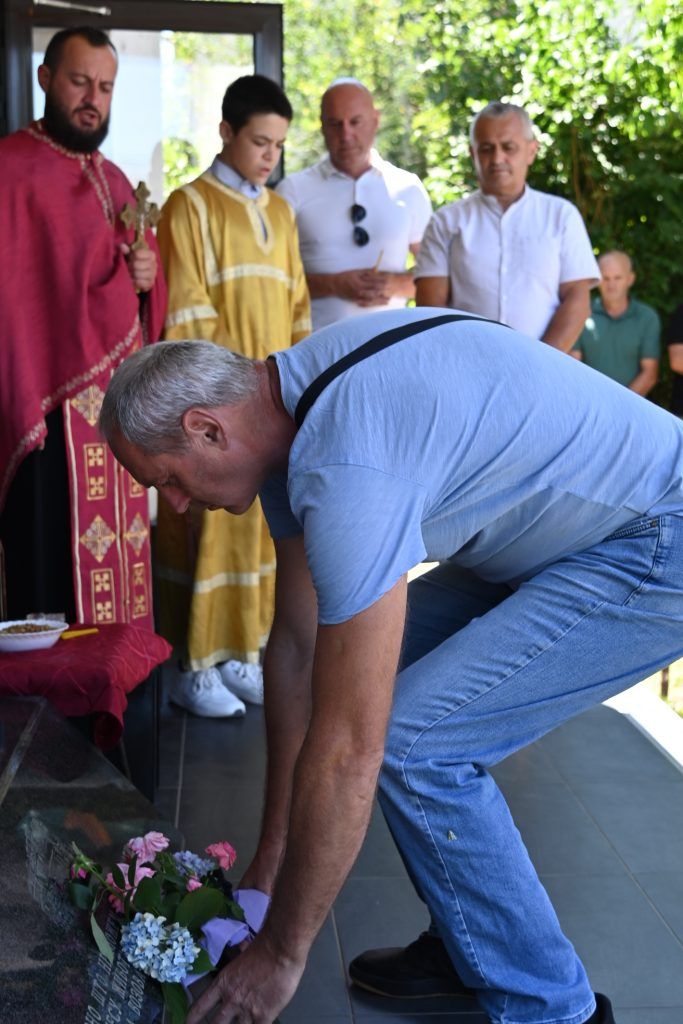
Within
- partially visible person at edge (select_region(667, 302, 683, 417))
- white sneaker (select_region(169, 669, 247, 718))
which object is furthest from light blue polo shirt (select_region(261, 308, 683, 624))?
partially visible person at edge (select_region(667, 302, 683, 417))

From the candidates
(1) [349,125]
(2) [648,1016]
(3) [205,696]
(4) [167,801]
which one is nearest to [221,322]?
(1) [349,125]

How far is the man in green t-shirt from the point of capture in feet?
23.1

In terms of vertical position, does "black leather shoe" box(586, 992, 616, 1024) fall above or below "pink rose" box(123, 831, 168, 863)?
below

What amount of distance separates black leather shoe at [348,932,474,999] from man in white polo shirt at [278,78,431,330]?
275 centimetres

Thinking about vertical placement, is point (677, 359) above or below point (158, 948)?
above

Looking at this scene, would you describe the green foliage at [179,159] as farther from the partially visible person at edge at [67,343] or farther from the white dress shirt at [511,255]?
the partially visible person at edge at [67,343]

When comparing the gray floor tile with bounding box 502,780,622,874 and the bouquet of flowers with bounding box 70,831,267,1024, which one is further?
the gray floor tile with bounding box 502,780,622,874

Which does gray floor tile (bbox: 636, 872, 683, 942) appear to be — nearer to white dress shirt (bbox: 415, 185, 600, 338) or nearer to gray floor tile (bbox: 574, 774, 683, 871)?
gray floor tile (bbox: 574, 774, 683, 871)

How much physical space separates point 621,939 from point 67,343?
85.4 inches

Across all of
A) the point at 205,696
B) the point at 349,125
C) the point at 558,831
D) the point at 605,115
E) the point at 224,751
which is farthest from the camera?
the point at 605,115

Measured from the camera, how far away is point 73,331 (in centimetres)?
383

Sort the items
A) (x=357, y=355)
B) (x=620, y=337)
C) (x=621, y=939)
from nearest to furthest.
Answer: (x=357, y=355), (x=621, y=939), (x=620, y=337)

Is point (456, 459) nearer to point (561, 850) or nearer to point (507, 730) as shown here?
point (507, 730)

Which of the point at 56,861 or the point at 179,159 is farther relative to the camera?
the point at 179,159
